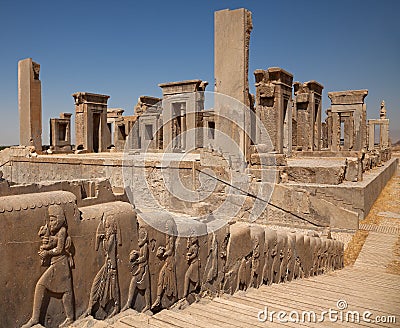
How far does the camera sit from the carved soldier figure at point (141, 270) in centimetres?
338

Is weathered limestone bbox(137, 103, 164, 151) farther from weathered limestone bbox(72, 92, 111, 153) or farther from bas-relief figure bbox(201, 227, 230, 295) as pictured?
bas-relief figure bbox(201, 227, 230, 295)

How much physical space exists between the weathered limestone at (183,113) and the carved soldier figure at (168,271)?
54.3 ft

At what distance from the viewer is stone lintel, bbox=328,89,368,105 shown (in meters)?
22.5

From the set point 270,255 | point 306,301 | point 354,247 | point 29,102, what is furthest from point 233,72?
point 29,102

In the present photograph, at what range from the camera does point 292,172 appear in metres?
11.6

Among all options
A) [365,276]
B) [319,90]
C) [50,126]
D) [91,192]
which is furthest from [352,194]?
[50,126]

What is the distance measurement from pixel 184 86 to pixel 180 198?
9.50 m

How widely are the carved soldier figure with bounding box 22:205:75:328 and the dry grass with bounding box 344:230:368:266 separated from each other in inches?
260

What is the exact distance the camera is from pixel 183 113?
20.8m

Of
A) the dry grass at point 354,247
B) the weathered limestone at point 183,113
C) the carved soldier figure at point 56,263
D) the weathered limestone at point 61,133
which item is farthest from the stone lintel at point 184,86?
the carved soldier figure at point 56,263

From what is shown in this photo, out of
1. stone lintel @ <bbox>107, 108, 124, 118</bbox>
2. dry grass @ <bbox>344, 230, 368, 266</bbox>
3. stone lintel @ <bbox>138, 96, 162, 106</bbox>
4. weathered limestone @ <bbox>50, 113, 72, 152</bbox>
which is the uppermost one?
stone lintel @ <bbox>138, 96, 162, 106</bbox>

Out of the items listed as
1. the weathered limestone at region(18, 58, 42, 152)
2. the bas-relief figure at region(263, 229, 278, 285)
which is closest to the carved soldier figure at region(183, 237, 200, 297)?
the bas-relief figure at region(263, 229, 278, 285)

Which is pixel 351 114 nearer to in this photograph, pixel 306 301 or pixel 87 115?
pixel 87 115

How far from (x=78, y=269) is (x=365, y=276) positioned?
530 cm
